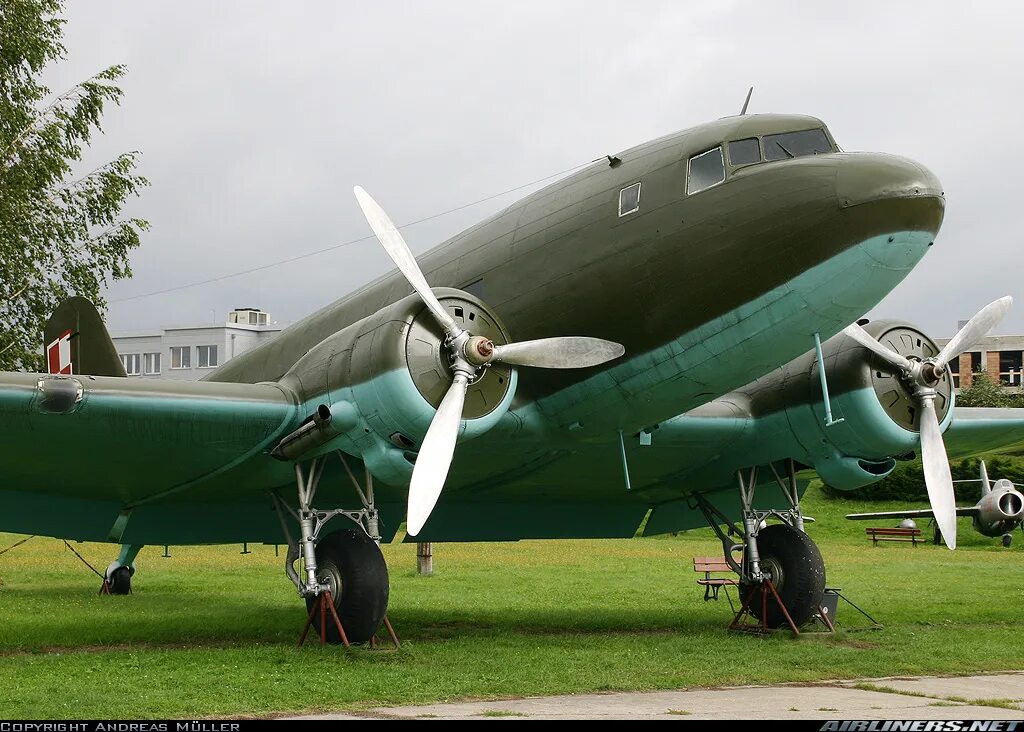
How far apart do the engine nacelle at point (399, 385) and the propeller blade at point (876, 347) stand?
4.63m

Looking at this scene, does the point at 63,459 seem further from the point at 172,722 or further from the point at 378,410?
the point at 172,722

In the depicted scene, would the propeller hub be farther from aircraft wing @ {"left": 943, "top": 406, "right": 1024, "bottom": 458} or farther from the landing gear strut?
the landing gear strut

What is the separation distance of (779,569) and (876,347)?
11.0ft

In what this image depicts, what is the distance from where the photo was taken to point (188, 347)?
79750mm

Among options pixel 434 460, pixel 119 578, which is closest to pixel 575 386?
pixel 434 460

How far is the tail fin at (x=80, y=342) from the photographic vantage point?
15.9 m

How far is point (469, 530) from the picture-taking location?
1625 centimetres

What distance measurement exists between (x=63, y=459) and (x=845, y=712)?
8615 mm

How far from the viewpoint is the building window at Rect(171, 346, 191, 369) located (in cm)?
7969

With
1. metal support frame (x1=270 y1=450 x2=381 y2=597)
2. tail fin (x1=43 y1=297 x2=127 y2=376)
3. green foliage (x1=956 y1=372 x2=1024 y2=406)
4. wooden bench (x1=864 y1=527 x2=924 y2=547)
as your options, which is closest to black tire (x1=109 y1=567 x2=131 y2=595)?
tail fin (x1=43 y1=297 x2=127 y2=376)

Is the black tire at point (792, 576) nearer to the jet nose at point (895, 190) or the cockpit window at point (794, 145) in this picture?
the cockpit window at point (794, 145)

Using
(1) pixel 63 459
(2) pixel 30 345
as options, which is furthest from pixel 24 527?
(2) pixel 30 345

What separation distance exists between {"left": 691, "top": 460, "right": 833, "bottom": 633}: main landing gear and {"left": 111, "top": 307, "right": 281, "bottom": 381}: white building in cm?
6527

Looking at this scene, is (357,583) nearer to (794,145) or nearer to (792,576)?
(792,576)
